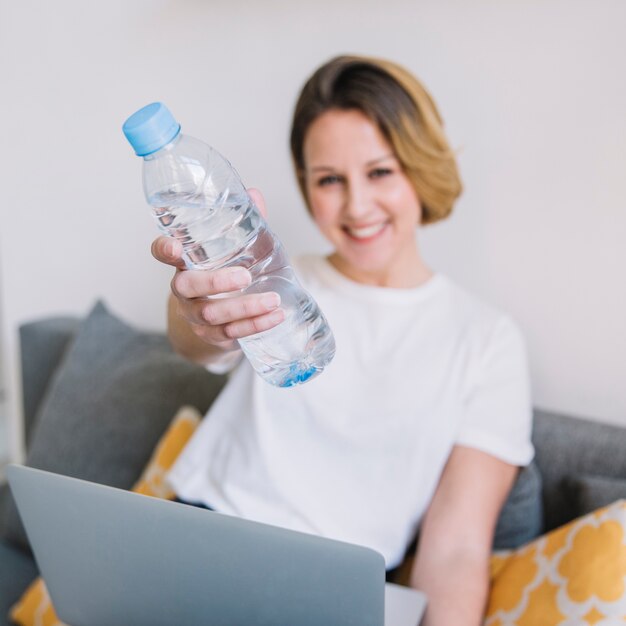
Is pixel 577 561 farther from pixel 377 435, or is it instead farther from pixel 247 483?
pixel 247 483

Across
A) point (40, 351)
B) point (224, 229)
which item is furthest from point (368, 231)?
point (40, 351)

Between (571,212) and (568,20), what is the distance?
1.03ft

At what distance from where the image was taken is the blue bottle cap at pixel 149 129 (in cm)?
67

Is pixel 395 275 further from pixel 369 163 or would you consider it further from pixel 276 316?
pixel 276 316

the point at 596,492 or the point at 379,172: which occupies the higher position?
the point at 379,172

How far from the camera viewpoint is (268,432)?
1.17 meters

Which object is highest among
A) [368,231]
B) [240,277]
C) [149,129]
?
[149,129]

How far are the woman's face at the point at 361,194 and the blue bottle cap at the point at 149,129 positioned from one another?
0.51 meters

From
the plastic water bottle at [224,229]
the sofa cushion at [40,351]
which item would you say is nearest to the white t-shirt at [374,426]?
the plastic water bottle at [224,229]

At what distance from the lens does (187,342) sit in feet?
3.55

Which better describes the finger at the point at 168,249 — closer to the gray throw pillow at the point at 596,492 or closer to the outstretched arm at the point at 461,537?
the outstretched arm at the point at 461,537

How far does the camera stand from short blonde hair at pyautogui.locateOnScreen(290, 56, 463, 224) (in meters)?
1.14

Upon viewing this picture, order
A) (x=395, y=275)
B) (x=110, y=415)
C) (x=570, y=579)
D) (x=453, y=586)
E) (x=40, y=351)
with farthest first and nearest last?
(x=40, y=351) → (x=110, y=415) → (x=395, y=275) → (x=453, y=586) → (x=570, y=579)

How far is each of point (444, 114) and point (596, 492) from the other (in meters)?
0.71
